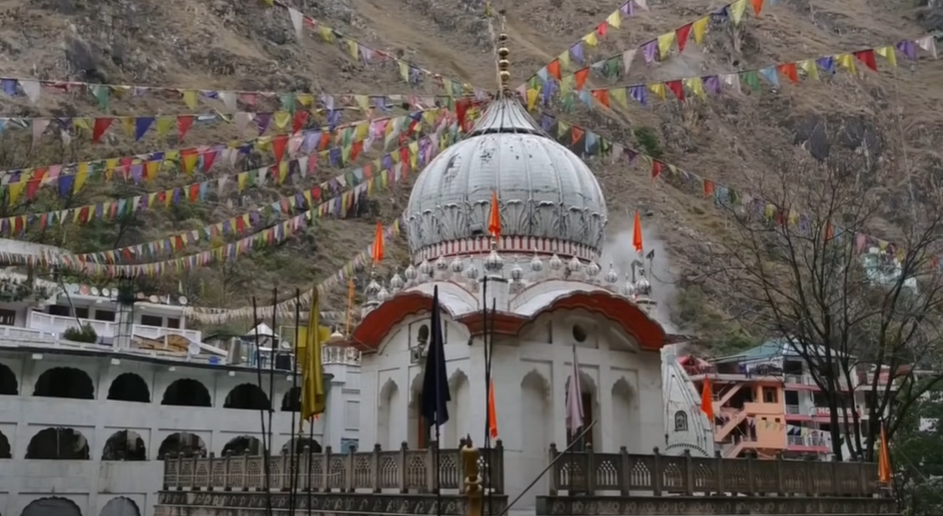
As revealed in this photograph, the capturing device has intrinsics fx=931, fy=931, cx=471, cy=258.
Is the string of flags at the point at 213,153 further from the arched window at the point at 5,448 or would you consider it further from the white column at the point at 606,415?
the arched window at the point at 5,448

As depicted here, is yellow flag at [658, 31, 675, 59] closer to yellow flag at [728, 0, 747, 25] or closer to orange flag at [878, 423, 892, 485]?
yellow flag at [728, 0, 747, 25]

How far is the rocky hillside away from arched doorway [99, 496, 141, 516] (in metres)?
20.2

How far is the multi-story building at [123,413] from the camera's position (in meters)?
29.6

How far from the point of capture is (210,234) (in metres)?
30.9

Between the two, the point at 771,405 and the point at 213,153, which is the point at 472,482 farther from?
the point at 771,405

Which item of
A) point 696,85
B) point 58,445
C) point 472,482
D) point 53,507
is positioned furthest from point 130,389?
point 472,482

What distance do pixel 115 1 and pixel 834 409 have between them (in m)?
91.2

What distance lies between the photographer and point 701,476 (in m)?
16.7

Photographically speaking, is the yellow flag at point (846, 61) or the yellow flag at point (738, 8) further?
the yellow flag at point (846, 61)

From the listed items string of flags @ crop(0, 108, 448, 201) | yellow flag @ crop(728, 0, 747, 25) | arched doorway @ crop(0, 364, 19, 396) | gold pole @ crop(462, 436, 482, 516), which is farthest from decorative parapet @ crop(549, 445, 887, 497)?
arched doorway @ crop(0, 364, 19, 396)

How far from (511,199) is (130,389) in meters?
18.9

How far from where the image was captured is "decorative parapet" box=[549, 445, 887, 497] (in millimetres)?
15219

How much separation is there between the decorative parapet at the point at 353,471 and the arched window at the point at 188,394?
11940mm

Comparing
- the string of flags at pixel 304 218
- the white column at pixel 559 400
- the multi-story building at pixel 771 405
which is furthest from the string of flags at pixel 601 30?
the multi-story building at pixel 771 405
